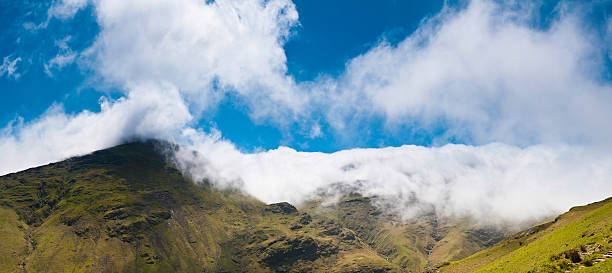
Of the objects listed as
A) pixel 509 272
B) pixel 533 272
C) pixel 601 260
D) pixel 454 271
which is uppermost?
pixel 601 260

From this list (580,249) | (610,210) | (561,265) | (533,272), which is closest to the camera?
(561,265)

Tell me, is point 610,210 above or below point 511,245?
above

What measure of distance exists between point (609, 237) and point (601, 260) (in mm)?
14055

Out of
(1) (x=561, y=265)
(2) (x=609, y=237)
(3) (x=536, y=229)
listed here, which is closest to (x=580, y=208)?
(3) (x=536, y=229)

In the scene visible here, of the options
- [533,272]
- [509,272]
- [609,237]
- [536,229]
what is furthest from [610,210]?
[536,229]

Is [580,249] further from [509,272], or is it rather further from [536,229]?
[536,229]

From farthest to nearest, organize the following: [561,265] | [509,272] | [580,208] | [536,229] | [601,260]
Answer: [536,229]
[580,208]
[509,272]
[561,265]
[601,260]

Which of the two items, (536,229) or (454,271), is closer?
(454,271)

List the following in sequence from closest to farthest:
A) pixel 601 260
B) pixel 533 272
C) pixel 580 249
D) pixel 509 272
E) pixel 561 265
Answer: pixel 601 260, pixel 561 265, pixel 580 249, pixel 533 272, pixel 509 272

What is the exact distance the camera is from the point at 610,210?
8138 centimetres

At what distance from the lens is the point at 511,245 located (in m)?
142

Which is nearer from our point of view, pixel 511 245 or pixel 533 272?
pixel 533 272

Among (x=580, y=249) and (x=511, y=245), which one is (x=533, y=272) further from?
(x=511, y=245)

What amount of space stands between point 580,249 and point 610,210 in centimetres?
6109
